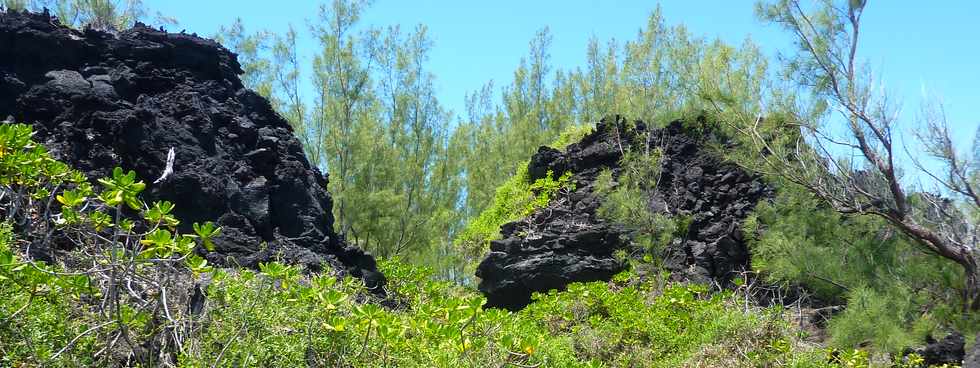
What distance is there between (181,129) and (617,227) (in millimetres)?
6016

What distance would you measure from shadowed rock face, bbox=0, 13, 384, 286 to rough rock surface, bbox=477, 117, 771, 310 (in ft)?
7.84

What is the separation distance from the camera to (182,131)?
7.66 metres

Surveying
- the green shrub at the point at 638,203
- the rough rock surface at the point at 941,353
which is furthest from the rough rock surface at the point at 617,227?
the rough rock surface at the point at 941,353

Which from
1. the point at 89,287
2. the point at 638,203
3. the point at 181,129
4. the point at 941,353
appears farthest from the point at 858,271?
the point at 89,287

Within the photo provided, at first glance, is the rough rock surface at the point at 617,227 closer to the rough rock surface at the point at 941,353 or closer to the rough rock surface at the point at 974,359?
the rough rock surface at the point at 941,353

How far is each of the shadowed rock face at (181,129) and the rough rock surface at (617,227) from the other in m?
2.39

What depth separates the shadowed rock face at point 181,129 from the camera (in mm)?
7098

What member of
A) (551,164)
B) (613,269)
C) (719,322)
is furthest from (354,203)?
(719,322)

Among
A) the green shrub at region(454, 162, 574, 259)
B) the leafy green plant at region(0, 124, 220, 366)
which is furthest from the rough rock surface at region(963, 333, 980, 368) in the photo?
the green shrub at region(454, 162, 574, 259)

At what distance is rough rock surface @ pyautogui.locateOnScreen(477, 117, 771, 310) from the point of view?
1059 cm

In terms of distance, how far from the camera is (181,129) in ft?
25.2

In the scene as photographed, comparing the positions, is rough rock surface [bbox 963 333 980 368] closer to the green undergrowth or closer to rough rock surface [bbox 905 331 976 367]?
the green undergrowth

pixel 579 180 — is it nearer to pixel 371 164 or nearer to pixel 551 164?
pixel 551 164

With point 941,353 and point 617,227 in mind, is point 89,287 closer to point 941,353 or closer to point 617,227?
point 941,353
